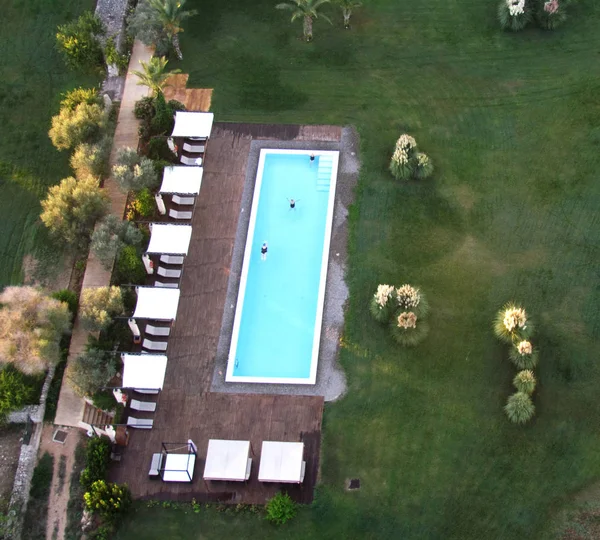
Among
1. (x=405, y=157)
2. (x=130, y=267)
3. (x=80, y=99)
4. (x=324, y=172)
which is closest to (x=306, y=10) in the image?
(x=324, y=172)

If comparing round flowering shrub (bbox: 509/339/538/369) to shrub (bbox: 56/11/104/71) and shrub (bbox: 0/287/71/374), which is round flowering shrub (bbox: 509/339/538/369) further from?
shrub (bbox: 56/11/104/71)

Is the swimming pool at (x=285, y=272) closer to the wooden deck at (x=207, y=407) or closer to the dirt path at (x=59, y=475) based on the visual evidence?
the wooden deck at (x=207, y=407)

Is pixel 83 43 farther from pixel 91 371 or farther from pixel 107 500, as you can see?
pixel 107 500

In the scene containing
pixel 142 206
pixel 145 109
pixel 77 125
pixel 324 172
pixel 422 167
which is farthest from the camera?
pixel 145 109


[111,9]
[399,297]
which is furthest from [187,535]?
[111,9]

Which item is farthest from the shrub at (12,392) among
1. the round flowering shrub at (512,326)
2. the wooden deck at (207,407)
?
the round flowering shrub at (512,326)

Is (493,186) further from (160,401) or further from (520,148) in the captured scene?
(160,401)

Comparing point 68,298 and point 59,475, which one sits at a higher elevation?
point 68,298
